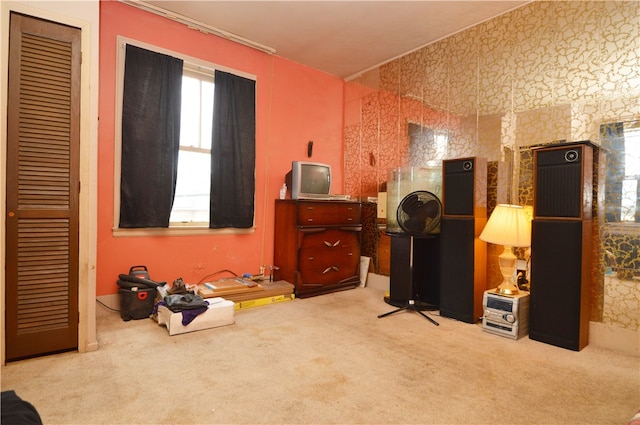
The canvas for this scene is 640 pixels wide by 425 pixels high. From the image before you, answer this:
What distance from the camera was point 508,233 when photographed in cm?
288

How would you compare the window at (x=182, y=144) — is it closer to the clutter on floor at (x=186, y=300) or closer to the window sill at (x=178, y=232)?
the window sill at (x=178, y=232)

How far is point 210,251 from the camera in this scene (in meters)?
3.89

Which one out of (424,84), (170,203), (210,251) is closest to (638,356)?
(424,84)

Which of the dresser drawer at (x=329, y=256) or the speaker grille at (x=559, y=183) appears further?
the dresser drawer at (x=329, y=256)

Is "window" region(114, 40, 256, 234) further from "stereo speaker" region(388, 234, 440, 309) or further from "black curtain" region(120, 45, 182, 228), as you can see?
"stereo speaker" region(388, 234, 440, 309)

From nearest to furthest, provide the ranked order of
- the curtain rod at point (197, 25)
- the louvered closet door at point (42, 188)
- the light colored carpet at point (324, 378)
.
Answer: the light colored carpet at point (324, 378) < the louvered closet door at point (42, 188) < the curtain rod at point (197, 25)

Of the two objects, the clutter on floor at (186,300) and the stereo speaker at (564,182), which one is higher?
the stereo speaker at (564,182)

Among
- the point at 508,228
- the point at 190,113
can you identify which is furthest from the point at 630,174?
the point at 190,113

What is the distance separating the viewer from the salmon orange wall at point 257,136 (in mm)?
3244

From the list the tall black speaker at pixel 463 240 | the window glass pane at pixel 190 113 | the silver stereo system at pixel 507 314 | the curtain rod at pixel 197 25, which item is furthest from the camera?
the window glass pane at pixel 190 113

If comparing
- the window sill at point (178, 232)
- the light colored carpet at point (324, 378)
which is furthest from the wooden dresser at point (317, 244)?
the light colored carpet at point (324, 378)

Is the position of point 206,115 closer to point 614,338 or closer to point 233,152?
point 233,152

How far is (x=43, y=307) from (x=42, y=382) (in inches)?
20.1

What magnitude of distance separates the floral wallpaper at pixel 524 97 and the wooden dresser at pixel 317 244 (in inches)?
30.0
